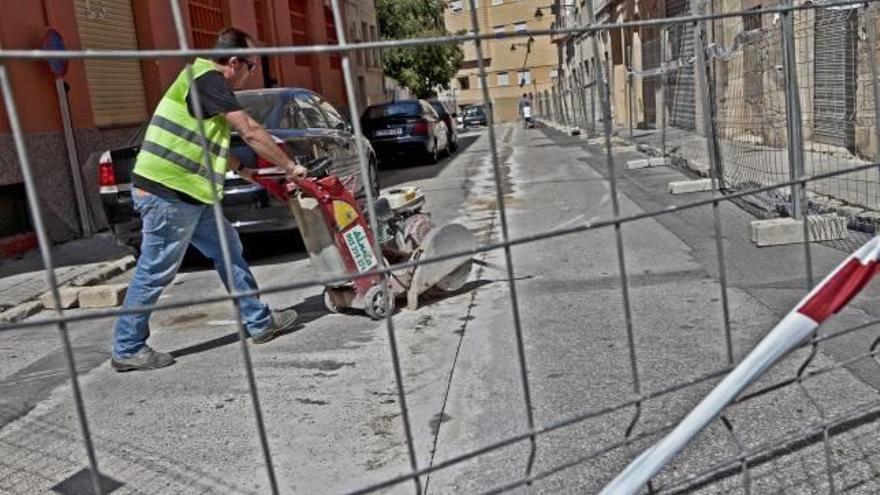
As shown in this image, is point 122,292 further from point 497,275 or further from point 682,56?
point 682,56

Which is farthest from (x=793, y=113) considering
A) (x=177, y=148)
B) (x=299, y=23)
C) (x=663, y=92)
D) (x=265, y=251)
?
(x=299, y=23)

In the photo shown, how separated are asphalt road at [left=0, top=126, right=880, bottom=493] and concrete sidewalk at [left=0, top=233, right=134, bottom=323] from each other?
3.39ft

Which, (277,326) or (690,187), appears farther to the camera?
(690,187)

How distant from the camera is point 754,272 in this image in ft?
19.4

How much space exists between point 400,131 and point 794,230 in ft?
39.9

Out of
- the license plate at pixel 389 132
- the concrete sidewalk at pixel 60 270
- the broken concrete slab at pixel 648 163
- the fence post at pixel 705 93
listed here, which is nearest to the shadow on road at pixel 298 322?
the concrete sidewalk at pixel 60 270

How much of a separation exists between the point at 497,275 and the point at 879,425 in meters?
3.70

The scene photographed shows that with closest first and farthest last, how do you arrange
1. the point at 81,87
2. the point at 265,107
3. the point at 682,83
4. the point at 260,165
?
the point at 260,165 < the point at 265,107 < the point at 81,87 < the point at 682,83

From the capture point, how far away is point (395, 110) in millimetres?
18312

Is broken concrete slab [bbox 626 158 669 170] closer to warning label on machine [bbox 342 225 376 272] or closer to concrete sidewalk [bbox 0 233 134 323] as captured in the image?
concrete sidewalk [bbox 0 233 134 323]

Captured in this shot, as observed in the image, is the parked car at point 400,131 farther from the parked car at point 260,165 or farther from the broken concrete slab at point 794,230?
the broken concrete slab at point 794,230

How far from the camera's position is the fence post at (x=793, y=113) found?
5727 millimetres

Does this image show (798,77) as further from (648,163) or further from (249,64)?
(648,163)

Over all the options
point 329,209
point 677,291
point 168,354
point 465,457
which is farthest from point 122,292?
point 465,457
